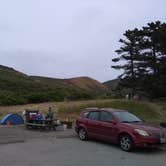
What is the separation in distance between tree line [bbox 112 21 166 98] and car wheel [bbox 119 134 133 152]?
69.6 feet

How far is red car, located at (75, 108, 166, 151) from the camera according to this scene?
532 inches

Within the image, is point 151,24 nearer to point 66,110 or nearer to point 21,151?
point 66,110

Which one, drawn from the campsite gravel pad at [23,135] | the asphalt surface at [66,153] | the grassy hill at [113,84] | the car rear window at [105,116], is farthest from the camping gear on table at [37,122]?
the grassy hill at [113,84]

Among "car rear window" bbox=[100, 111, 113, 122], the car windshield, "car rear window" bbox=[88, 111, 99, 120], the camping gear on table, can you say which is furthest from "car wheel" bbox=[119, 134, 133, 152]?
the camping gear on table

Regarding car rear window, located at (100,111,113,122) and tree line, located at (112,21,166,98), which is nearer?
car rear window, located at (100,111,113,122)

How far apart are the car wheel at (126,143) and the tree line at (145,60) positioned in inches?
835

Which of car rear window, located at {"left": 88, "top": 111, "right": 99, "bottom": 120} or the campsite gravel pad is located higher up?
car rear window, located at {"left": 88, "top": 111, "right": 99, "bottom": 120}

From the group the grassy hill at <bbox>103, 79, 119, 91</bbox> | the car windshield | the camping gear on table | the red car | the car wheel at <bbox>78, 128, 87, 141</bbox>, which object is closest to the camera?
the red car

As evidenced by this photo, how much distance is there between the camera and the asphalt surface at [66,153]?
1127 centimetres

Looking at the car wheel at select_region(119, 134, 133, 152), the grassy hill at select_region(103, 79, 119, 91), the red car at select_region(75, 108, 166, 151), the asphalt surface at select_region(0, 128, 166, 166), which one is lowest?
the asphalt surface at select_region(0, 128, 166, 166)

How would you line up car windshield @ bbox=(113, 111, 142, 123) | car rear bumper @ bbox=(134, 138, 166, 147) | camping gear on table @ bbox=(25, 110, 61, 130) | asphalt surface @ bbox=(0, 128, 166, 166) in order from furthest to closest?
1. camping gear on table @ bbox=(25, 110, 61, 130)
2. car windshield @ bbox=(113, 111, 142, 123)
3. car rear bumper @ bbox=(134, 138, 166, 147)
4. asphalt surface @ bbox=(0, 128, 166, 166)

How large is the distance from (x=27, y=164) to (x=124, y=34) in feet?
98.1

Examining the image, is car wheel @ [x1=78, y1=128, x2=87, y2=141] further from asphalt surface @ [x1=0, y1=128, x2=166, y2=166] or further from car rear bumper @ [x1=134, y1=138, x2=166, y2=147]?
car rear bumper @ [x1=134, y1=138, x2=166, y2=147]

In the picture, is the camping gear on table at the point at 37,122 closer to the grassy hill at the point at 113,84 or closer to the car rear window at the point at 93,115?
the car rear window at the point at 93,115
